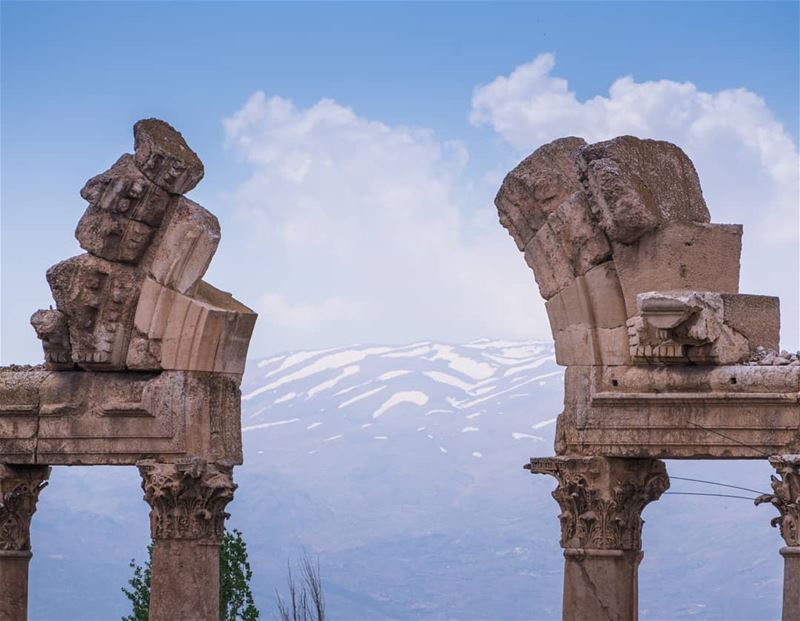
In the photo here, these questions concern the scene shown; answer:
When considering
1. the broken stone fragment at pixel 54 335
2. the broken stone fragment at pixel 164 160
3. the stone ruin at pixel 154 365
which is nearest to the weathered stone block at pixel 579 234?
the stone ruin at pixel 154 365

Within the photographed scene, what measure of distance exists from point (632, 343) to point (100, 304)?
5774 millimetres

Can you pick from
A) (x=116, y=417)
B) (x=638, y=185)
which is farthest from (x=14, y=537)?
(x=638, y=185)

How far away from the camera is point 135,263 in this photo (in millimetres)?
21703

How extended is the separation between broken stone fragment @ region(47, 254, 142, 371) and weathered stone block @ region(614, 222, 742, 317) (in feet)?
17.4

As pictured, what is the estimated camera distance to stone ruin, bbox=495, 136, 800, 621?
19.7 metres

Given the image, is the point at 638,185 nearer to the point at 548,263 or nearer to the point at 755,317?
the point at 548,263

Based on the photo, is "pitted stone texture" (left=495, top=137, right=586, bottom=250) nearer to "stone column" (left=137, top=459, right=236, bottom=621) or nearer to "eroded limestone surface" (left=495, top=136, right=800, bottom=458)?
"eroded limestone surface" (left=495, top=136, right=800, bottom=458)

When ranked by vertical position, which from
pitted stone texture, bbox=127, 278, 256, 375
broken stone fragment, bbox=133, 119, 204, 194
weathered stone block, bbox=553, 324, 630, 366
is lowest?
weathered stone block, bbox=553, 324, 630, 366

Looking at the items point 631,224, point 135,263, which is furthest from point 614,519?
point 135,263

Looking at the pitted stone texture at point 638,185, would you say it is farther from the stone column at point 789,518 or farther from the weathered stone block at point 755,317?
the stone column at point 789,518

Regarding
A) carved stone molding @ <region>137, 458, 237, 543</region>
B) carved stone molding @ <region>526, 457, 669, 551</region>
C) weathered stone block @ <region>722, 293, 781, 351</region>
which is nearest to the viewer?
weathered stone block @ <region>722, 293, 781, 351</region>

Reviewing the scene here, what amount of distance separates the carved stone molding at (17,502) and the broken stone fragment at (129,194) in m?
3.22

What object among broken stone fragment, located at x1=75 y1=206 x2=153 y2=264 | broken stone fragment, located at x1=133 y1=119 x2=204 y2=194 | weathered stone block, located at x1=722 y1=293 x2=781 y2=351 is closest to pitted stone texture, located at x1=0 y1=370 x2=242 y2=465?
broken stone fragment, located at x1=75 y1=206 x2=153 y2=264

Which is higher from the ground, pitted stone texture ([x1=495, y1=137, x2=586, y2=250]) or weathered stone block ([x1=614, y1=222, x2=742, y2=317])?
pitted stone texture ([x1=495, y1=137, x2=586, y2=250])
